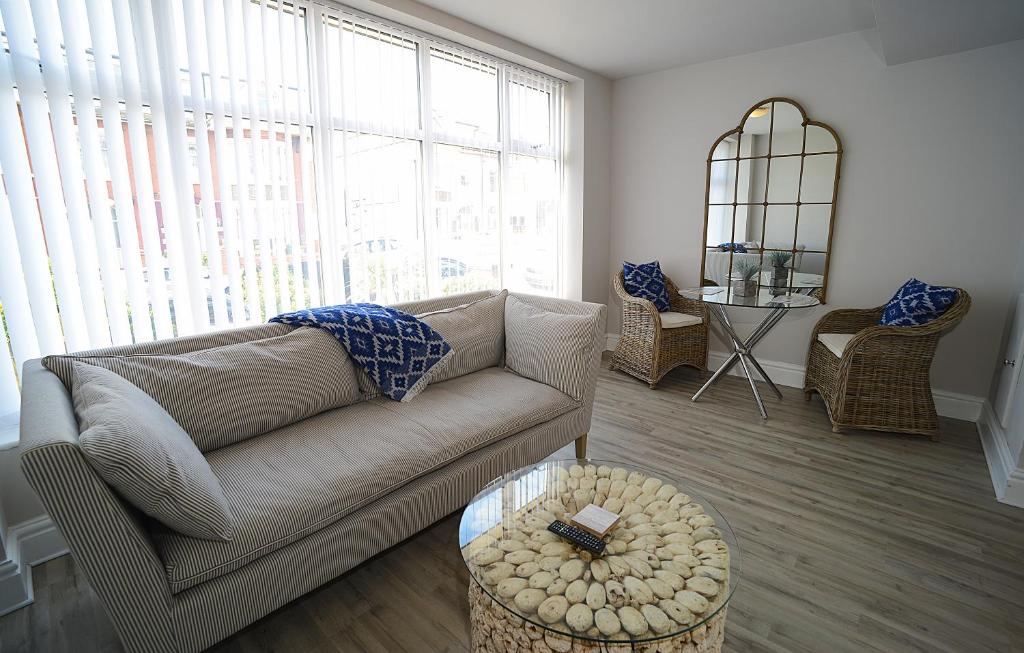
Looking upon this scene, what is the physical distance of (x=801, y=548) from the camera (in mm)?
1958

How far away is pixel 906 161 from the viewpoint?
323 cm

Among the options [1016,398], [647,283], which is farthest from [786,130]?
[1016,398]

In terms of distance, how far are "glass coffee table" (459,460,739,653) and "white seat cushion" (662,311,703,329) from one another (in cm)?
225

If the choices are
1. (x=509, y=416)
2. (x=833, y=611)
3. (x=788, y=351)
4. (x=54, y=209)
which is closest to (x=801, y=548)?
(x=833, y=611)

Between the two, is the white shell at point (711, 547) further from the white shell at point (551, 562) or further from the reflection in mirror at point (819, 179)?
the reflection in mirror at point (819, 179)

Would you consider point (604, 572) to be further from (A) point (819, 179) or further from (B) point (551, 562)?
Answer: (A) point (819, 179)

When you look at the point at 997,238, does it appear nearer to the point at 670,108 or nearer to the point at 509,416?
the point at 670,108

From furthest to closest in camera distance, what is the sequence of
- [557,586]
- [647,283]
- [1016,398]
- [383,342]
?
1. [647,283]
2. [1016,398]
3. [383,342]
4. [557,586]

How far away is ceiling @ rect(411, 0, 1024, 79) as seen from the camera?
246 centimetres

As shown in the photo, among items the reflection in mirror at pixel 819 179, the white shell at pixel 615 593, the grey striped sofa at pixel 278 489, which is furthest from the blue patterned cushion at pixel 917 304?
the white shell at pixel 615 593

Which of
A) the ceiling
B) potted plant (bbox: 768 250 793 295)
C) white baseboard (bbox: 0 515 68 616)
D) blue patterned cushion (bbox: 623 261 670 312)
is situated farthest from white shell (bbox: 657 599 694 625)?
blue patterned cushion (bbox: 623 261 670 312)

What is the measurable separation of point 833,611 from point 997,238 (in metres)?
2.73

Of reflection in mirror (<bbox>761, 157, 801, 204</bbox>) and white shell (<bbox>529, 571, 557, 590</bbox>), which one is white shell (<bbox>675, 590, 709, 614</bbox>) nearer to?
white shell (<bbox>529, 571, 557, 590</bbox>)

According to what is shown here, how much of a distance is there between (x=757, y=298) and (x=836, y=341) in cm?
52
